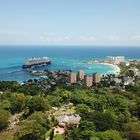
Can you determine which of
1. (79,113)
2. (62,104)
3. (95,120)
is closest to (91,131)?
(95,120)

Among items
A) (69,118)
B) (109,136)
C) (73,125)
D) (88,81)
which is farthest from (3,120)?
(88,81)

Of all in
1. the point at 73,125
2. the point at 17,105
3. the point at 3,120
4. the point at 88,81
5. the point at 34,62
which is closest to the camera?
the point at 73,125

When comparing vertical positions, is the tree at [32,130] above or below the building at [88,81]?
above

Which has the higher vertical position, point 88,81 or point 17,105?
point 17,105

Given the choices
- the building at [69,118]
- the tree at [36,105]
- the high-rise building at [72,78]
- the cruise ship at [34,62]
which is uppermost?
the tree at [36,105]

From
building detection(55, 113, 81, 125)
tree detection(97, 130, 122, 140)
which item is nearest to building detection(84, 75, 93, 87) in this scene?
building detection(55, 113, 81, 125)

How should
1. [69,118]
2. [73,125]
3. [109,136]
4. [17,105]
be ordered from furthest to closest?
[17,105] < [69,118] < [73,125] < [109,136]

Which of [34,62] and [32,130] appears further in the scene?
[34,62]

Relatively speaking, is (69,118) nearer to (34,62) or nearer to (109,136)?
(109,136)

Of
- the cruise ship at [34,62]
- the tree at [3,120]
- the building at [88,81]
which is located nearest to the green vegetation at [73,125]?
the tree at [3,120]

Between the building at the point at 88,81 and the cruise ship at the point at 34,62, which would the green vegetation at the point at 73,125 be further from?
the cruise ship at the point at 34,62

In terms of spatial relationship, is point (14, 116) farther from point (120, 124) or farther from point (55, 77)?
point (55, 77)
